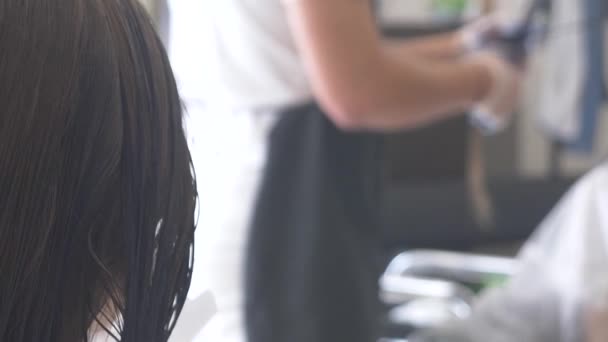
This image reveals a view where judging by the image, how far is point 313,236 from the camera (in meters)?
1.00

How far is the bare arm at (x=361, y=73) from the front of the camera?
924 millimetres

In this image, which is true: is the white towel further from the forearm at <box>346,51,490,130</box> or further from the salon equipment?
the forearm at <box>346,51,490,130</box>

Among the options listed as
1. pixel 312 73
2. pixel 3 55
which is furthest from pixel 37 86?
pixel 312 73

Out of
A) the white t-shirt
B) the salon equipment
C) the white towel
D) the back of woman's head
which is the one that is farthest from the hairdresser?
the white towel

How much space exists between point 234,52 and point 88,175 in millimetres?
489

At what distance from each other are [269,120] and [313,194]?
0.09 metres

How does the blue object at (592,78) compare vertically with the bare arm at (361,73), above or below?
above

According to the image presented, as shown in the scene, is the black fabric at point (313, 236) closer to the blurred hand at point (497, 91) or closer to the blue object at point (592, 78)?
the blurred hand at point (497, 91)

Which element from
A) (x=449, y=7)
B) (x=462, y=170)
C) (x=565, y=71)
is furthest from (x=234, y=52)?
(x=449, y=7)

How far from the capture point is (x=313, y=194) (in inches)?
39.1

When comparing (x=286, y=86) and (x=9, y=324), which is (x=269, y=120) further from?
(x=9, y=324)

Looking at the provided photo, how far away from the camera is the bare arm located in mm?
924

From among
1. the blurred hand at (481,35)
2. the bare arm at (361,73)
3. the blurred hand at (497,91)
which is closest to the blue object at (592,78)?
the blurred hand at (481,35)

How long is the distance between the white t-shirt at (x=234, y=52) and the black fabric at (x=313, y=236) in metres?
0.04
